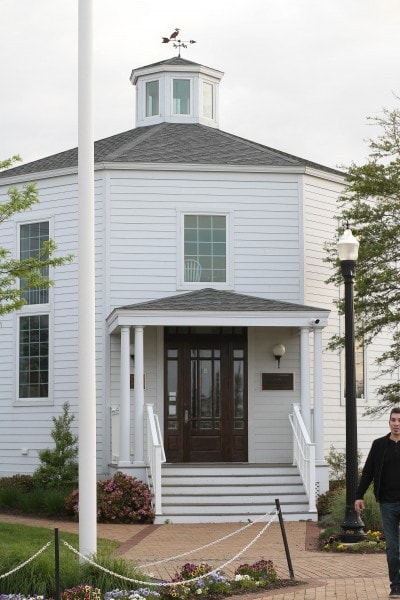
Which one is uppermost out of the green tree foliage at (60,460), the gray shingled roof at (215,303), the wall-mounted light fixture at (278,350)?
the gray shingled roof at (215,303)

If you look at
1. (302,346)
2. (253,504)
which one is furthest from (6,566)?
(302,346)

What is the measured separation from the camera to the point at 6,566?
424 inches

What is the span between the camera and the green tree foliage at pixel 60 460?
2155cm

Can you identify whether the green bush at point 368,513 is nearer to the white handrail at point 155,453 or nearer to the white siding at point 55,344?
the white handrail at point 155,453

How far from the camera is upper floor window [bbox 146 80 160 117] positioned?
87.6 ft

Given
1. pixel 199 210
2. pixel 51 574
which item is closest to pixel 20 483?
pixel 199 210

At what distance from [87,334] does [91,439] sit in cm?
104

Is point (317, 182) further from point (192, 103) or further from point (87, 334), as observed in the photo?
point (87, 334)

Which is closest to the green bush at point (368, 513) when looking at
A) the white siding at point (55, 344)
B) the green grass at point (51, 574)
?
the green grass at point (51, 574)

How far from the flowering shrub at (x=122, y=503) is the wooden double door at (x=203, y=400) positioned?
112 inches

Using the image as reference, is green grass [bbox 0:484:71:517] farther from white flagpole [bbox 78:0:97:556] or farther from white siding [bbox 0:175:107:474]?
white flagpole [bbox 78:0:97:556]

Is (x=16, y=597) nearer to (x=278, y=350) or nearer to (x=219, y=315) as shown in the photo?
(x=219, y=315)

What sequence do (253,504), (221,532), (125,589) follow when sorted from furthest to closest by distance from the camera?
(253,504) < (221,532) < (125,589)

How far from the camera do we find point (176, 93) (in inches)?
1047
